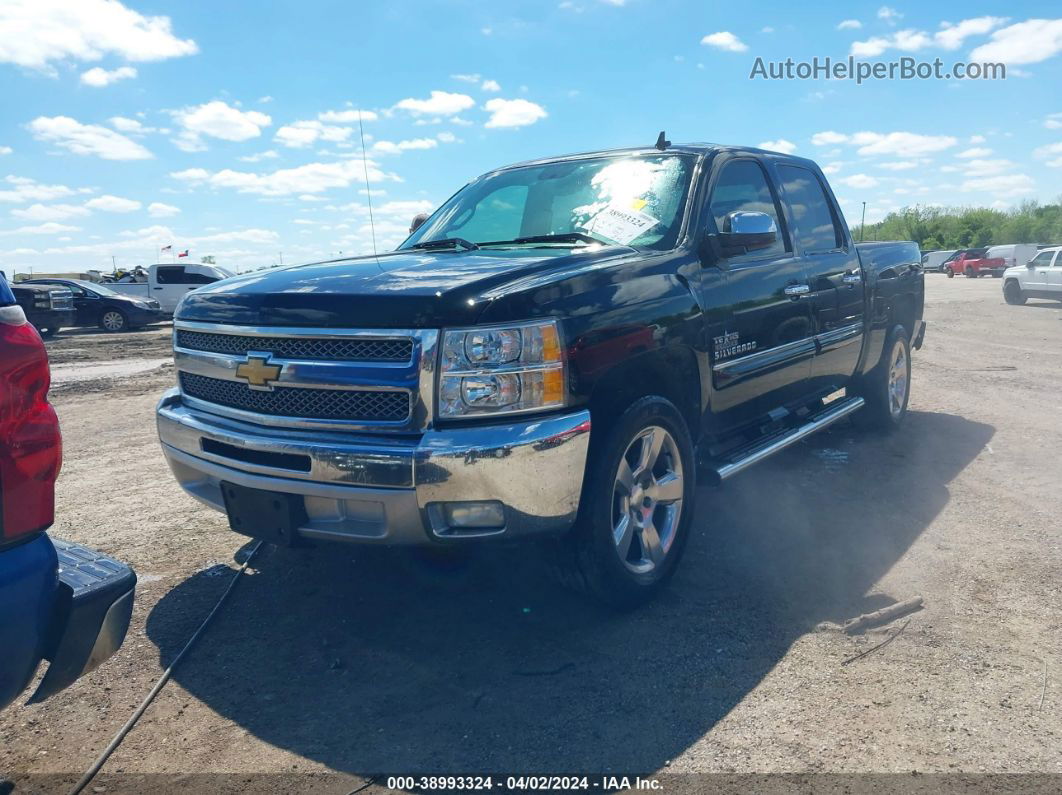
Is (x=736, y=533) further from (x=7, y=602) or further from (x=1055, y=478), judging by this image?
(x=7, y=602)

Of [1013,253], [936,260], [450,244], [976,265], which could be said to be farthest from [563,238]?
[936,260]

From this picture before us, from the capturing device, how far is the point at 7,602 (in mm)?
1833

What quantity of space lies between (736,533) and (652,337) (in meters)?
1.57

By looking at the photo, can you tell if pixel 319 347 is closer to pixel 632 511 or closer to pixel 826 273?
pixel 632 511

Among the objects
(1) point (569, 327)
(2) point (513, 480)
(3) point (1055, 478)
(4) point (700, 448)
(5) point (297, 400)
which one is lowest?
(3) point (1055, 478)

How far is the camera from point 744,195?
4.67 metres

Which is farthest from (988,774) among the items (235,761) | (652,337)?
(235,761)

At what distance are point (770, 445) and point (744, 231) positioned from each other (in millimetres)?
1193

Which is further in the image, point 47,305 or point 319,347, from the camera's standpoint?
point 47,305

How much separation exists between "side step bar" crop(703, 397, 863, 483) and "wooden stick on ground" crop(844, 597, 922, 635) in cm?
89

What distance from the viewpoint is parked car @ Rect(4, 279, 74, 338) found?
18.7 metres

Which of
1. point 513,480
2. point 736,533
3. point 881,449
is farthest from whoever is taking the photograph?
point 881,449

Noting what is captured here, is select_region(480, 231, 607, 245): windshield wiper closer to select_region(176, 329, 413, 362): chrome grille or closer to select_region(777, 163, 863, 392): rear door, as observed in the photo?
select_region(176, 329, 413, 362): chrome grille

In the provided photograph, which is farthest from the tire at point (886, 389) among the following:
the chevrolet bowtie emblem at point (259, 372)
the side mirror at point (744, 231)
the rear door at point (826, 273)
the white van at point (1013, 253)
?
the white van at point (1013, 253)
